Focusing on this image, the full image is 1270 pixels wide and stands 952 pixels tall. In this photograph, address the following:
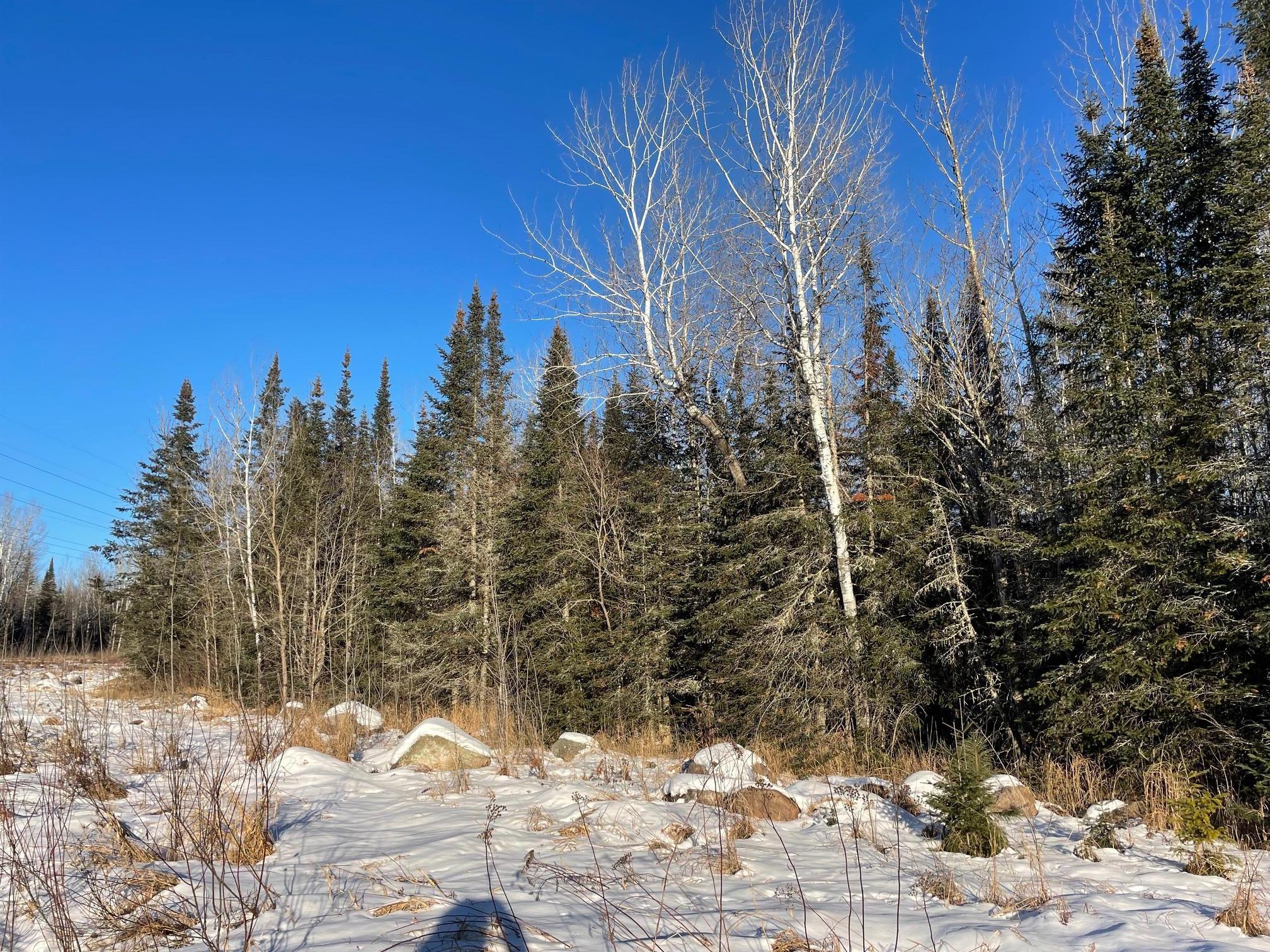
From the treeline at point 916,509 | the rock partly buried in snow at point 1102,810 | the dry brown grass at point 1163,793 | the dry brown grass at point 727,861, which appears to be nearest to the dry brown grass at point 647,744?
the treeline at point 916,509

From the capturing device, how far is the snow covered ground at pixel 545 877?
331cm

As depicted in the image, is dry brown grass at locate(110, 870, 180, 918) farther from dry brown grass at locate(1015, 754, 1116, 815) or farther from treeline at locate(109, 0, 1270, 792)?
dry brown grass at locate(1015, 754, 1116, 815)

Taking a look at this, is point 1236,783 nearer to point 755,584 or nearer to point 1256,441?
point 1256,441

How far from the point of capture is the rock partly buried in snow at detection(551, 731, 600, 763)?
10484mm

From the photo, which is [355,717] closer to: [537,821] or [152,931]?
[537,821]

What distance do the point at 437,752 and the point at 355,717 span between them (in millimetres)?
3299

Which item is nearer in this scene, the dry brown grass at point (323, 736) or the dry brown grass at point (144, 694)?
the dry brown grass at point (323, 736)

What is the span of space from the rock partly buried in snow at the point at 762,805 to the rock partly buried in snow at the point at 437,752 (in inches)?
141

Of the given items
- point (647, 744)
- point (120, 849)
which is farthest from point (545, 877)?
point (647, 744)

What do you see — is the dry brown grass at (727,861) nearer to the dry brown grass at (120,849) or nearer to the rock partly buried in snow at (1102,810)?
the dry brown grass at (120,849)

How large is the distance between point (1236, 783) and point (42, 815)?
1227cm

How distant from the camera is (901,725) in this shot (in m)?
11.1

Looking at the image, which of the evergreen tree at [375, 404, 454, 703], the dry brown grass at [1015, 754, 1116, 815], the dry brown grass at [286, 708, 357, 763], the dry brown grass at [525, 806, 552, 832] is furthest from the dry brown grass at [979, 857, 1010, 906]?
the evergreen tree at [375, 404, 454, 703]

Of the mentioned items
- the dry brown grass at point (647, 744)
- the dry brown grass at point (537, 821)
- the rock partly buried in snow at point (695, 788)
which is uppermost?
the dry brown grass at point (537, 821)
